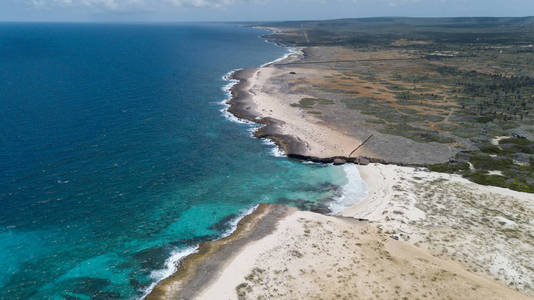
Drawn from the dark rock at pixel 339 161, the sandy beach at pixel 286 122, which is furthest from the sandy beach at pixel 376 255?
the sandy beach at pixel 286 122

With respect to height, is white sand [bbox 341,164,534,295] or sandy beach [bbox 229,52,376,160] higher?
sandy beach [bbox 229,52,376,160]

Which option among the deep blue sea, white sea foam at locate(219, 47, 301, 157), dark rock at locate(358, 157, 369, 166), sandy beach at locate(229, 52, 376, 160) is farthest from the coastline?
white sea foam at locate(219, 47, 301, 157)

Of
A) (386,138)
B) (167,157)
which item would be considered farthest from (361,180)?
(167,157)

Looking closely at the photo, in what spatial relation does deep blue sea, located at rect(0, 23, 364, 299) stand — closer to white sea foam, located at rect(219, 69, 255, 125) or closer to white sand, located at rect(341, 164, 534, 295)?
white sea foam, located at rect(219, 69, 255, 125)

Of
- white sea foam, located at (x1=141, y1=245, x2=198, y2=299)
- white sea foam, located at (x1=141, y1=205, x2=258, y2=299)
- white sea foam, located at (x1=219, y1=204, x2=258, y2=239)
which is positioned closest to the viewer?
white sea foam, located at (x1=141, y1=245, x2=198, y2=299)

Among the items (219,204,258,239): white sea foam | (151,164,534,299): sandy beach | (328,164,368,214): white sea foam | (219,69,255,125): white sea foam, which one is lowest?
(328,164,368,214): white sea foam

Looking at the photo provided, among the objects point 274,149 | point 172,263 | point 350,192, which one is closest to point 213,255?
point 172,263

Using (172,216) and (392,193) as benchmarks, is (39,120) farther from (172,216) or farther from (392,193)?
(392,193)
